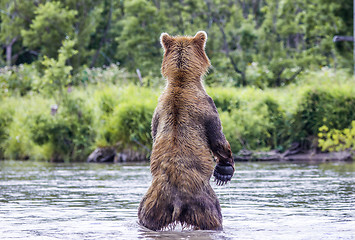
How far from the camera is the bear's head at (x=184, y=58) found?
6.06 m

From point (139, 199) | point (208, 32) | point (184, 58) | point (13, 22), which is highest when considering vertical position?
point (13, 22)

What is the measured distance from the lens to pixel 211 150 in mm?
5883

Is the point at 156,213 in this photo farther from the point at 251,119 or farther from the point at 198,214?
the point at 251,119

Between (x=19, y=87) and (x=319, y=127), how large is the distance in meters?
17.7

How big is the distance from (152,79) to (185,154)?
64.4 ft

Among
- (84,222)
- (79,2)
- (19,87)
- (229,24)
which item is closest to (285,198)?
(84,222)

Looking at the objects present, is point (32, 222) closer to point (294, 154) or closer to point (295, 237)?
point (295, 237)

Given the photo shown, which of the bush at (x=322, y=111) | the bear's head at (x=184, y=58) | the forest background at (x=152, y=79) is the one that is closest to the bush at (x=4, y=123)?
the forest background at (x=152, y=79)

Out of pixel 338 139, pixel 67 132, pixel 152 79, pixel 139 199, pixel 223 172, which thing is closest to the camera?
pixel 223 172

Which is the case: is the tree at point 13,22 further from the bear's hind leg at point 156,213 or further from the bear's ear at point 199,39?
Result: the bear's hind leg at point 156,213

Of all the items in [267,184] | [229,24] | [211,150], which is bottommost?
[267,184]

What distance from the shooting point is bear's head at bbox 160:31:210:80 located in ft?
19.9

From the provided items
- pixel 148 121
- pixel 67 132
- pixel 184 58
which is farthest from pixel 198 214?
pixel 67 132

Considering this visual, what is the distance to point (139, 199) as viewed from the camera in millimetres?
9055
